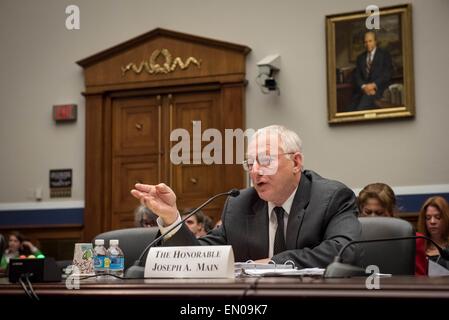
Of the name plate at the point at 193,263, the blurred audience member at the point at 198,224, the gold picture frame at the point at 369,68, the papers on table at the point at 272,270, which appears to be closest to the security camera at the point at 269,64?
the gold picture frame at the point at 369,68

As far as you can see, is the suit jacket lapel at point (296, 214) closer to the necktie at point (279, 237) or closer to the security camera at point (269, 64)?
the necktie at point (279, 237)

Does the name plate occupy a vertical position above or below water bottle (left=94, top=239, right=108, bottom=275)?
above

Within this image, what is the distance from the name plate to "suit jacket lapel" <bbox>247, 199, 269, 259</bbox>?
0.98 metres

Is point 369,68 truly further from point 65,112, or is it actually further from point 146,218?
point 65,112

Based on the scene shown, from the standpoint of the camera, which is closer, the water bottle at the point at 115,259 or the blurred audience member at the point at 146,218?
the water bottle at the point at 115,259

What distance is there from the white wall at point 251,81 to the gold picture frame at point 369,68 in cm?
11

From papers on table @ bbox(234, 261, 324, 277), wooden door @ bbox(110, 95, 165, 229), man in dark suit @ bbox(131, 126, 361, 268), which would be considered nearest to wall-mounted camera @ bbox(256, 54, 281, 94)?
wooden door @ bbox(110, 95, 165, 229)

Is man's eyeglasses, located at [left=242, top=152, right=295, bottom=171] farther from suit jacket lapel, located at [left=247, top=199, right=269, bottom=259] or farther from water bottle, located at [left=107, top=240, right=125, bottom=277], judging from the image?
water bottle, located at [left=107, top=240, right=125, bottom=277]

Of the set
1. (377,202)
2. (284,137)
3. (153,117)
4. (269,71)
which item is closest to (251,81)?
(269,71)

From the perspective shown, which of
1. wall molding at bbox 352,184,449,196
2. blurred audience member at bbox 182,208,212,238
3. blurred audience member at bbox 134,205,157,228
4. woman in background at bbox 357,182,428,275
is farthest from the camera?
wall molding at bbox 352,184,449,196

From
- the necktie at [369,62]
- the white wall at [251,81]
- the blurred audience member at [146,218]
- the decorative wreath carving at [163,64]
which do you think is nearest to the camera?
the blurred audience member at [146,218]

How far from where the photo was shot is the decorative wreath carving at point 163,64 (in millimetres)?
7797

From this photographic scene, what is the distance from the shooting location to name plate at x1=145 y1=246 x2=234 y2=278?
2.01 m
